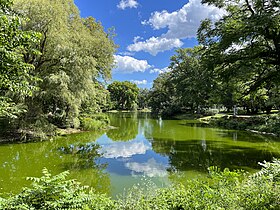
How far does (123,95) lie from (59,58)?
57.2 m

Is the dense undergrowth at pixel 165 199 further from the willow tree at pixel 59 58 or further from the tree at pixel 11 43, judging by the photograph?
the willow tree at pixel 59 58

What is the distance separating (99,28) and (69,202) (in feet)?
62.7

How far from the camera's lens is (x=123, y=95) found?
7175 centimetres

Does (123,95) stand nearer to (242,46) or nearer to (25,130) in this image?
(25,130)

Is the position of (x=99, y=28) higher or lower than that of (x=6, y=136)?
higher

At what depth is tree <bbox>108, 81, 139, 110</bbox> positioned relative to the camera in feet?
230

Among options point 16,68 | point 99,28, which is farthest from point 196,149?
point 99,28

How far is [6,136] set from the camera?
13.6m

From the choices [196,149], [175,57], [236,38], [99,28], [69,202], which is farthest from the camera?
[175,57]

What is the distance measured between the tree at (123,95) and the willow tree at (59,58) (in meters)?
53.0

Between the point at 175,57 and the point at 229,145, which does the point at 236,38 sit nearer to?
the point at 229,145

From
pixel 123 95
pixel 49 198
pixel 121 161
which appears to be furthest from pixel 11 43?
pixel 123 95

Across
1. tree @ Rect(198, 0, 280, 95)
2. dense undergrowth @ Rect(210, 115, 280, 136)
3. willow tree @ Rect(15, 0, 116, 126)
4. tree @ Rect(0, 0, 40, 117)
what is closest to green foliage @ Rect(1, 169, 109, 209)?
tree @ Rect(0, 0, 40, 117)

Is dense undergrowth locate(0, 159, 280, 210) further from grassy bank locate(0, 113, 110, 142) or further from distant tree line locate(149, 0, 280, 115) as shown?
grassy bank locate(0, 113, 110, 142)
